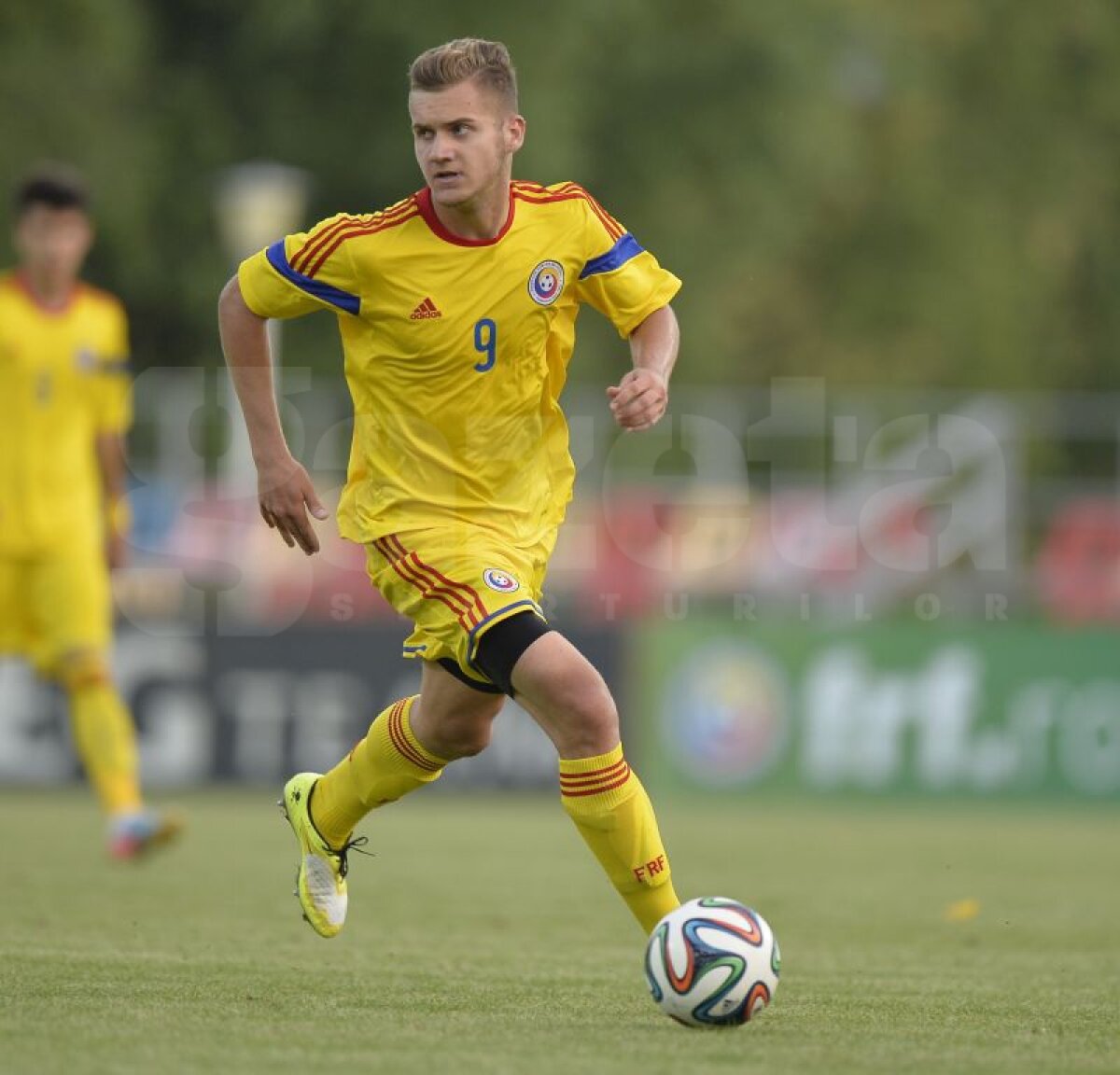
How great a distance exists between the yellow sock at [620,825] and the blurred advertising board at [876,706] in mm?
10014

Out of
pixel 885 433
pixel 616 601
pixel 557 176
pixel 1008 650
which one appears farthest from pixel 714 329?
pixel 1008 650

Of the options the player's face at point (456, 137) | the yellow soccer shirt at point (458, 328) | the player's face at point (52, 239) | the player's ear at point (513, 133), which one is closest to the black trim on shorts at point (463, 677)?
the yellow soccer shirt at point (458, 328)

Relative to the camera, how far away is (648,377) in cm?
600

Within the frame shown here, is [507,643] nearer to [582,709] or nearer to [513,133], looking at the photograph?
[582,709]

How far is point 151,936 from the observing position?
24.7ft

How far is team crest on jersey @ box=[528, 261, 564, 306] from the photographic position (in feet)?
21.0

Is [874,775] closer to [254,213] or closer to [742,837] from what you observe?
[742,837]

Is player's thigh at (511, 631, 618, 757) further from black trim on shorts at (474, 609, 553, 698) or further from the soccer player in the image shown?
the soccer player

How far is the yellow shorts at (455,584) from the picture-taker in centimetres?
614

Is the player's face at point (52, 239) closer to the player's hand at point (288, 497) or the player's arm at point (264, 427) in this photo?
the player's arm at point (264, 427)

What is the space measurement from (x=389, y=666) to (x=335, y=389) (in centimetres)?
950

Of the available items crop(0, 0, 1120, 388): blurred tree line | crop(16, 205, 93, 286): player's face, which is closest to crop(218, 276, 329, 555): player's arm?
crop(16, 205, 93, 286): player's face

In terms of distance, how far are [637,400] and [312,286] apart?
104 cm

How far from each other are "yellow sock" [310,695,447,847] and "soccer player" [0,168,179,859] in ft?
11.7
